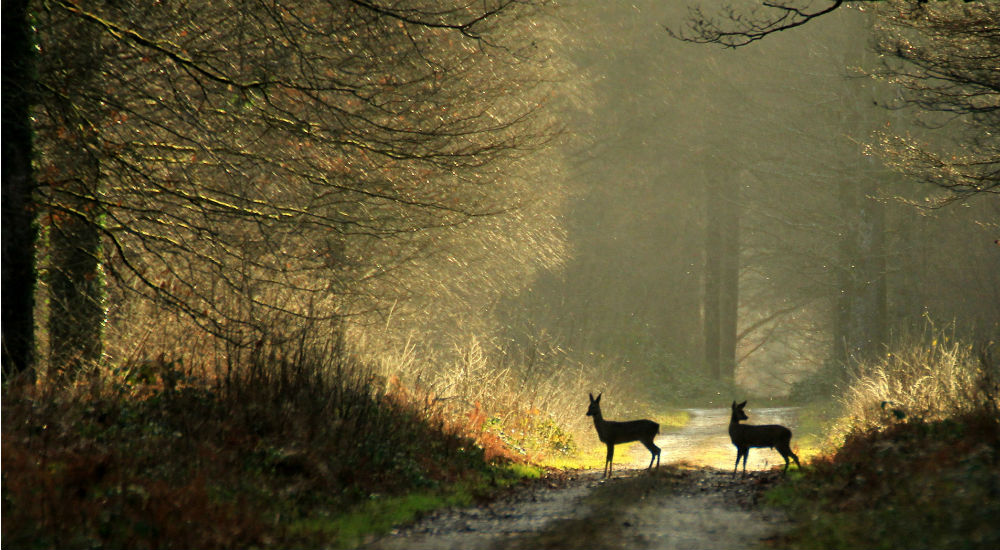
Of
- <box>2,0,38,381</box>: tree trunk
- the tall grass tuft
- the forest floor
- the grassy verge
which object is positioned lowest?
the forest floor

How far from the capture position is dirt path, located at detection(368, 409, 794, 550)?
25.1ft

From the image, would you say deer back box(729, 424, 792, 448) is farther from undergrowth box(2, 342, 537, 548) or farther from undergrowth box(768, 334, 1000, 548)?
undergrowth box(2, 342, 537, 548)

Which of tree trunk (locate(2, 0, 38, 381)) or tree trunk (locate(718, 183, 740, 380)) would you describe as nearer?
→ tree trunk (locate(2, 0, 38, 381))

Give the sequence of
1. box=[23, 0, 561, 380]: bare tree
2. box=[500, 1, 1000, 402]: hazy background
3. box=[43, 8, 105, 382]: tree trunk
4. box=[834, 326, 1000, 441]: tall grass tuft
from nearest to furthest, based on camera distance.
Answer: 1. box=[43, 8, 105, 382]: tree trunk
2. box=[834, 326, 1000, 441]: tall grass tuft
3. box=[23, 0, 561, 380]: bare tree
4. box=[500, 1, 1000, 402]: hazy background

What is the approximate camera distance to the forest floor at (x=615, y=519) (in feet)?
25.1

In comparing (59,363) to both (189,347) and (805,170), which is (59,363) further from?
(805,170)

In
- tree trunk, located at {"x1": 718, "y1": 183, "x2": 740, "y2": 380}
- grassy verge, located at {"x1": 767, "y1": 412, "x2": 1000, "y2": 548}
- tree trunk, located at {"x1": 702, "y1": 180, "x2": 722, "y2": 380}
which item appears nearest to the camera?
grassy verge, located at {"x1": 767, "y1": 412, "x2": 1000, "y2": 548}

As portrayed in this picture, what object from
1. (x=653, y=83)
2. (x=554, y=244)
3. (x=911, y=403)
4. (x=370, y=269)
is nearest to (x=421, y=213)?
(x=370, y=269)

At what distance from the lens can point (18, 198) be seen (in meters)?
9.97

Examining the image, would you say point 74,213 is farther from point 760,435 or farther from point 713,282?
point 713,282

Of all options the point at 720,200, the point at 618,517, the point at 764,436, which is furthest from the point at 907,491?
the point at 720,200

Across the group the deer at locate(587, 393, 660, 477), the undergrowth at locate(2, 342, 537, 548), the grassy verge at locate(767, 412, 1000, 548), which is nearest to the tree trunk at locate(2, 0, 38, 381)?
the undergrowth at locate(2, 342, 537, 548)

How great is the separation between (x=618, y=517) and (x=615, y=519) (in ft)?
0.41

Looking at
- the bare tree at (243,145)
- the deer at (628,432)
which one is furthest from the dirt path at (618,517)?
the bare tree at (243,145)
